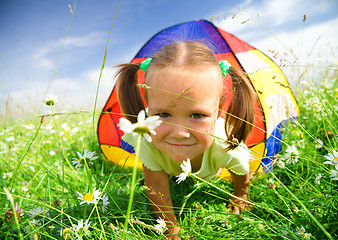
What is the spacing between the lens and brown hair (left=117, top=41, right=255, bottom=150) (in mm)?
951

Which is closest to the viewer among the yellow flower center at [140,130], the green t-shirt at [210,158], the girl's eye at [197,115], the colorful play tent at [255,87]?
the yellow flower center at [140,130]

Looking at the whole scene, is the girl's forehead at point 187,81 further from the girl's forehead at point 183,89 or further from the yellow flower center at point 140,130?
the yellow flower center at point 140,130

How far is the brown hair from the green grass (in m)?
0.25

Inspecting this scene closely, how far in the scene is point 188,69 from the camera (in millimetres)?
903

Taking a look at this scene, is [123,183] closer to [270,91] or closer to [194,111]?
[194,111]

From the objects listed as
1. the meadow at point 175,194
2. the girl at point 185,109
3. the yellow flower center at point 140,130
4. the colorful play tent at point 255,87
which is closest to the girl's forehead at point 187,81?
the girl at point 185,109

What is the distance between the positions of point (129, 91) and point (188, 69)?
455mm

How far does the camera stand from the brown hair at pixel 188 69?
3.12 feet

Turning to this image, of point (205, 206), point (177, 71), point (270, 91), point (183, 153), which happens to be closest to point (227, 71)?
point (177, 71)

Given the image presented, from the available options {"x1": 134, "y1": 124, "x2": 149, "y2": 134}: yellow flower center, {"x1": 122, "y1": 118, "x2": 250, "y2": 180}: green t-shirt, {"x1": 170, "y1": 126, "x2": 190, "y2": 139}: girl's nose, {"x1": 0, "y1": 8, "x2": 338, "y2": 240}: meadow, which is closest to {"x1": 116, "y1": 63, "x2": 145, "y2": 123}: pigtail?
{"x1": 122, "y1": 118, "x2": 250, "y2": 180}: green t-shirt

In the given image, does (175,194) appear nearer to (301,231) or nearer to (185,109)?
(185,109)

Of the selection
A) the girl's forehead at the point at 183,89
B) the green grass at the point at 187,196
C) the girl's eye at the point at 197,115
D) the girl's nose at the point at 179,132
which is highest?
the girl's forehead at the point at 183,89

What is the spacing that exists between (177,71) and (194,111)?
6.4 inches

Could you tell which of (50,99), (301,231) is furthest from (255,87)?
(50,99)
